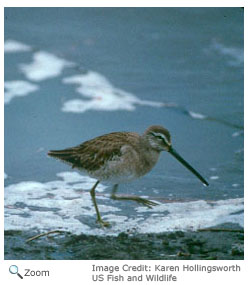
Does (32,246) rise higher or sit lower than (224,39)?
lower

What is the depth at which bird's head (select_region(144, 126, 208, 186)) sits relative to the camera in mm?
4160

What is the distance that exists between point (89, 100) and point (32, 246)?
197 cm

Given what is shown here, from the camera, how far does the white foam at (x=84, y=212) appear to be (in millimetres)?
3922

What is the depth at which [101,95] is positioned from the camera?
5.35 metres

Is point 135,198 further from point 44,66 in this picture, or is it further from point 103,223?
point 44,66

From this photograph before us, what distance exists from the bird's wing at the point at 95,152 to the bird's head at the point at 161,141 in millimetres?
150

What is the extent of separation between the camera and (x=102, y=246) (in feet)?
12.2

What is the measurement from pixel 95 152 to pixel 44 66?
1.53 metres

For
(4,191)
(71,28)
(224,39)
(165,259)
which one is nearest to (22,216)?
(4,191)

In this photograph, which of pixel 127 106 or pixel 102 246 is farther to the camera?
pixel 127 106
